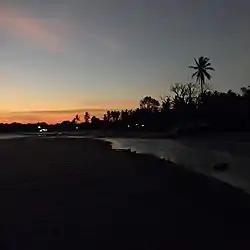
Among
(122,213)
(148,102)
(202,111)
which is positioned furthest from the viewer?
(148,102)

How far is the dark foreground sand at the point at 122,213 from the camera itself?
33.7 ft

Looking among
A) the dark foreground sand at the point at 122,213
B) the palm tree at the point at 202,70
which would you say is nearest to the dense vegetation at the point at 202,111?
the palm tree at the point at 202,70

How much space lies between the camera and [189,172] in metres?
27.3

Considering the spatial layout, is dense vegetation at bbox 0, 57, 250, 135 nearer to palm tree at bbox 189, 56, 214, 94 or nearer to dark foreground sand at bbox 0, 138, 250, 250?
palm tree at bbox 189, 56, 214, 94

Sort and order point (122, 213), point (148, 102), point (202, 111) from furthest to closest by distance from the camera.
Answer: point (148, 102), point (202, 111), point (122, 213)

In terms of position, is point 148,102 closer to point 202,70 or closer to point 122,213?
point 202,70

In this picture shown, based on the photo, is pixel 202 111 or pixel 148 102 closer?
pixel 202 111

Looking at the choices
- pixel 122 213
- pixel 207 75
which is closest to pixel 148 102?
pixel 207 75

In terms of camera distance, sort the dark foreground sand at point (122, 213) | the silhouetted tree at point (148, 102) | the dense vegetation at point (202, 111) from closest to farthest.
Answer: the dark foreground sand at point (122, 213)
the dense vegetation at point (202, 111)
the silhouetted tree at point (148, 102)

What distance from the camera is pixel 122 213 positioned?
44.6 feet

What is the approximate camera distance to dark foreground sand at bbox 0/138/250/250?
10.3 metres

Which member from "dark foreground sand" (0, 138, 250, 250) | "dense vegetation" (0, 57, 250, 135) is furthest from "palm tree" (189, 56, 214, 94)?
"dark foreground sand" (0, 138, 250, 250)

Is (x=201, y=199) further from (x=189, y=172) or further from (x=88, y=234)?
(x=189, y=172)

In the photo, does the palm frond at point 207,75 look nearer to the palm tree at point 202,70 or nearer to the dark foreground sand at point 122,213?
the palm tree at point 202,70
